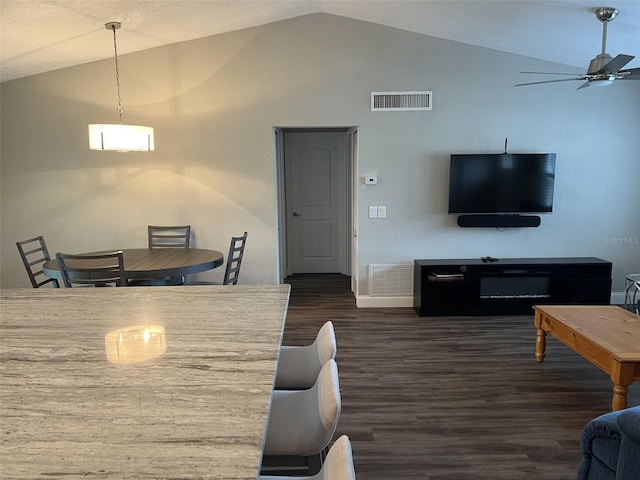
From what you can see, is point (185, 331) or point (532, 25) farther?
point (532, 25)

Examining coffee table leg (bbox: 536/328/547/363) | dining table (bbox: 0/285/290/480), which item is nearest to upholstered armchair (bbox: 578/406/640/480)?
dining table (bbox: 0/285/290/480)

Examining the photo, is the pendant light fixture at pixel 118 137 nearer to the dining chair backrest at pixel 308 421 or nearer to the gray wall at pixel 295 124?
the gray wall at pixel 295 124

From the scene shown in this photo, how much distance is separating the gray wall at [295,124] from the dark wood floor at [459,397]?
1095mm

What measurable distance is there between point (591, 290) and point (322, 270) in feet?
12.2

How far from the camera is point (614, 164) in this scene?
16.2ft

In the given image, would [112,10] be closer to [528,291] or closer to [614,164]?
[528,291]

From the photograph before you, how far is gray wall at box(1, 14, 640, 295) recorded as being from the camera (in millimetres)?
4750

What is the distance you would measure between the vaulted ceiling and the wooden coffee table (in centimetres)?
241

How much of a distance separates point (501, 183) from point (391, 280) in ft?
5.41

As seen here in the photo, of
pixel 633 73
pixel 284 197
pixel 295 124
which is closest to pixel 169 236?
pixel 295 124

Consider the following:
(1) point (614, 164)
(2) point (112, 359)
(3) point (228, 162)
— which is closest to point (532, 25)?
(1) point (614, 164)

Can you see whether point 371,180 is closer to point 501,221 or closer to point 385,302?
point 385,302

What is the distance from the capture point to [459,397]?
117 inches

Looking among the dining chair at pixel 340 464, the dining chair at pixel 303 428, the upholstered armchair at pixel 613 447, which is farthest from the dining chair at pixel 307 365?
the upholstered armchair at pixel 613 447
